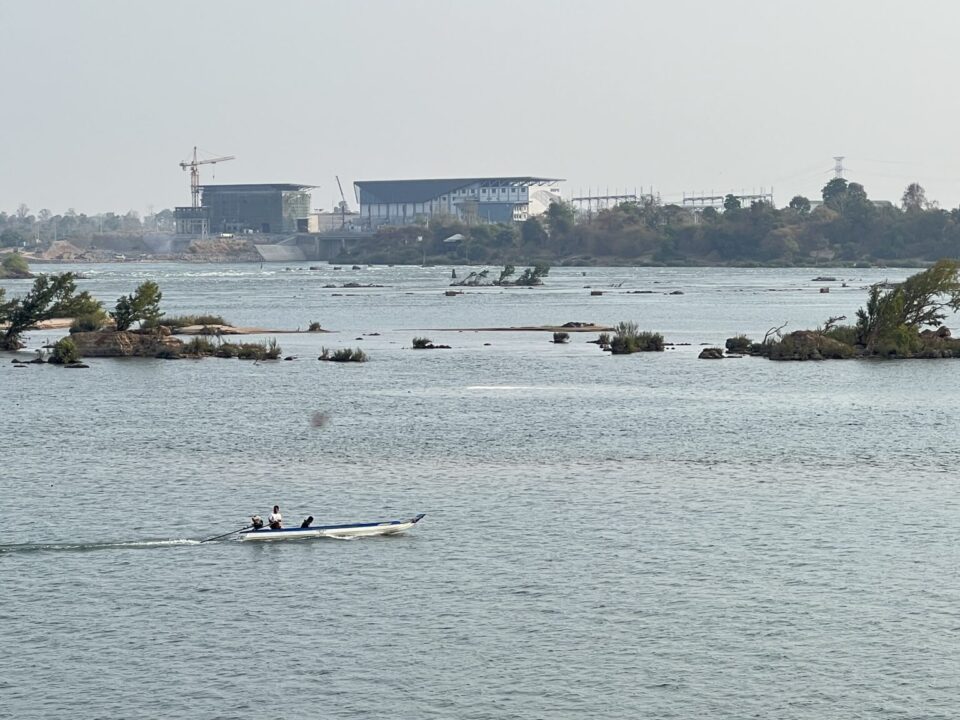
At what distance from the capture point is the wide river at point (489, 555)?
36094 millimetres

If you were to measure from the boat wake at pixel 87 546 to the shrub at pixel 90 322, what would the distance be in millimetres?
75956

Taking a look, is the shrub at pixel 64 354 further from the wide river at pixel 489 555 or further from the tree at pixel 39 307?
the wide river at pixel 489 555

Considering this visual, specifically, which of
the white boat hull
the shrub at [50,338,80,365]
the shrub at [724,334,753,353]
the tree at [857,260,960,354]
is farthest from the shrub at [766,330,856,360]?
the white boat hull

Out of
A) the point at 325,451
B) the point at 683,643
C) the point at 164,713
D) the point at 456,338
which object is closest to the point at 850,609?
the point at 683,643

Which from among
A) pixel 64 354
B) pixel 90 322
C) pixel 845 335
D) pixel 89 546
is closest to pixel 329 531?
pixel 89 546

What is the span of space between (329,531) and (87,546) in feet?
25.4

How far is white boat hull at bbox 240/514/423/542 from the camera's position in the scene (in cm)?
5009

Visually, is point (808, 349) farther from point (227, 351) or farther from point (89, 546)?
point (89, 546)

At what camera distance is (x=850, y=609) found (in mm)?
41875

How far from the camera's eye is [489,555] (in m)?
48.1

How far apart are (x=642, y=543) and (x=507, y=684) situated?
1457cm

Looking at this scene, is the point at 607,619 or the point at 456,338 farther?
the point at 456,338

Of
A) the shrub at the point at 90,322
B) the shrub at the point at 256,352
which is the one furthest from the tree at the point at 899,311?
the shrub at the point at 90,322

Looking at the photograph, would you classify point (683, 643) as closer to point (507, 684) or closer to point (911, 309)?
point (507, 684)
